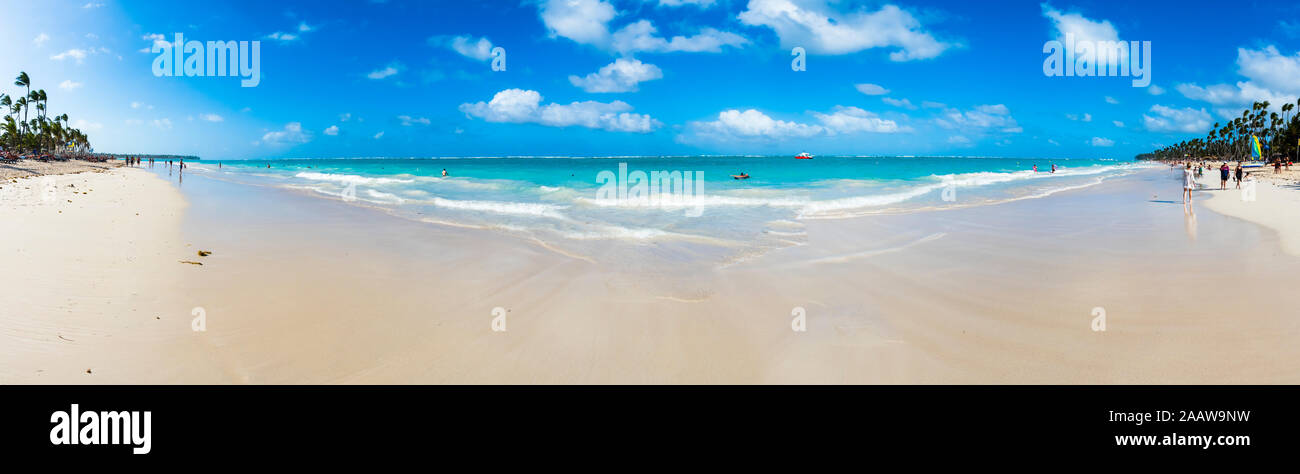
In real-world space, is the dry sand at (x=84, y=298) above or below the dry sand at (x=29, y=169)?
below

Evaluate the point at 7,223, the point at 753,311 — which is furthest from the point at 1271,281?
the point at 7,223

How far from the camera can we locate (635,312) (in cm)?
612

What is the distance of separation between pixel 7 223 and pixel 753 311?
14937 mm

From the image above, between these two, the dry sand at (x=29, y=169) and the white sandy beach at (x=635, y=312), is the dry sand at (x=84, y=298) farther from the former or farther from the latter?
the dry sand at (x=29, y=169)

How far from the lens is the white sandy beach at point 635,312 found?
4.41 metres

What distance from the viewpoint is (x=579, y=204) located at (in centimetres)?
2228

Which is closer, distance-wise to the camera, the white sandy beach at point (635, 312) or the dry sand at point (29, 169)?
the white sandy beach at point (635, 312)

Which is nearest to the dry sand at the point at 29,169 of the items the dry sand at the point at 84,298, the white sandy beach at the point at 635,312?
the dry sand at the point at 84,298

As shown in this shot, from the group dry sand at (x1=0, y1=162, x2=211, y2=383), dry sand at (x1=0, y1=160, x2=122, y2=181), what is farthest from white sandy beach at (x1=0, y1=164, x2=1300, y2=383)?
dry sand at (x1=0, y1=160, x2=122, y2=181)

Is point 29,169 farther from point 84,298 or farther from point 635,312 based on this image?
point 635,312

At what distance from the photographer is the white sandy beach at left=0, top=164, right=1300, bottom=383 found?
14.5 ft

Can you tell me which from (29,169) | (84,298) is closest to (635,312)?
(84,298)
